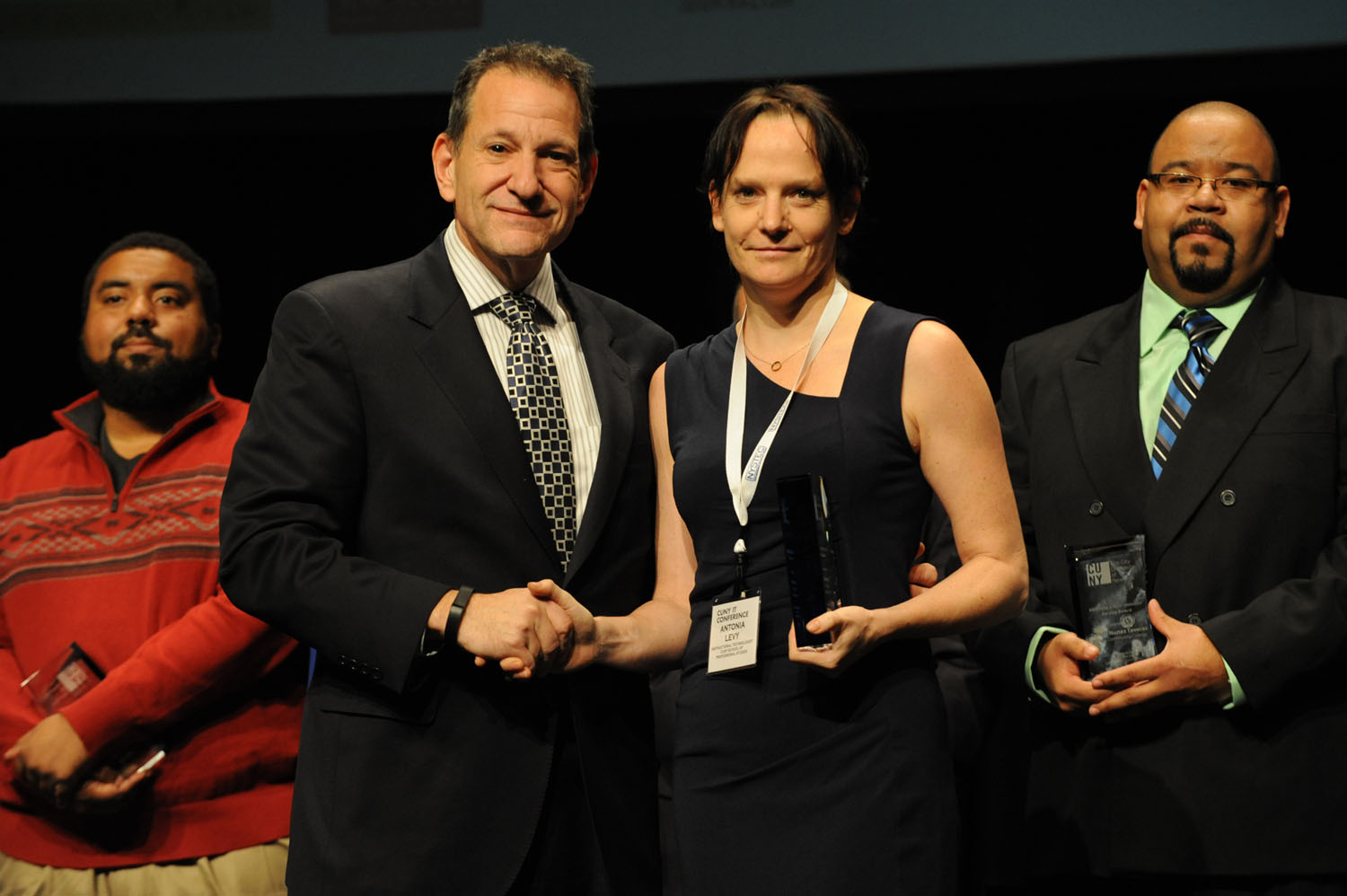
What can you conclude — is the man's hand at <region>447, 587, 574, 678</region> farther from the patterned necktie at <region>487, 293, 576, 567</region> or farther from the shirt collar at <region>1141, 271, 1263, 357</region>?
the shirt collar at <region>1141, 271, 1263, 357</region>

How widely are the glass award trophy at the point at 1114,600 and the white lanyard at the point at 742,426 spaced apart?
68cm

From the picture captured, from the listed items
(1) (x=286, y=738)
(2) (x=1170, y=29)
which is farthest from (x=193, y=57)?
(2) (x=1170, y=29)

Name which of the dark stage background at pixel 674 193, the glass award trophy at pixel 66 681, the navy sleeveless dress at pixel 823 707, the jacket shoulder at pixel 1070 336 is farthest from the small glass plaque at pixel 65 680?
the jacket shoulder at pixel 1070 336

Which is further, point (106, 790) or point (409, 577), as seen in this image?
point (106, 790)

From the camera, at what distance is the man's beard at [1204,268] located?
8.93 ft

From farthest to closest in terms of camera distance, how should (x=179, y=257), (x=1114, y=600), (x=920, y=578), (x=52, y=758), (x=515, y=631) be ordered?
(x=179, y=257) → (x=52, y=758) → (x=1114, y=600) → (x=920, y=578) → (x=515, y=631)

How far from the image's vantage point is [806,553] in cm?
187

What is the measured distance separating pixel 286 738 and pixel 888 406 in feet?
5.52

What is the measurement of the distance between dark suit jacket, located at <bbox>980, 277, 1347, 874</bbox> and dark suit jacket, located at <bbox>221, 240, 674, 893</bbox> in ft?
2.89

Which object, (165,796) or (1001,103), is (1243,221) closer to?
(1001,103)

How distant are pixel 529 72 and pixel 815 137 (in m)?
0.56

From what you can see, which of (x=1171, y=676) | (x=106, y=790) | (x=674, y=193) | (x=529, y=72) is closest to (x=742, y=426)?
(x=529, y=72)

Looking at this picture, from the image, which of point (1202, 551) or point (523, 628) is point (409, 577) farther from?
point (1202, 551)

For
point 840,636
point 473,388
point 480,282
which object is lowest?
point 840,636
